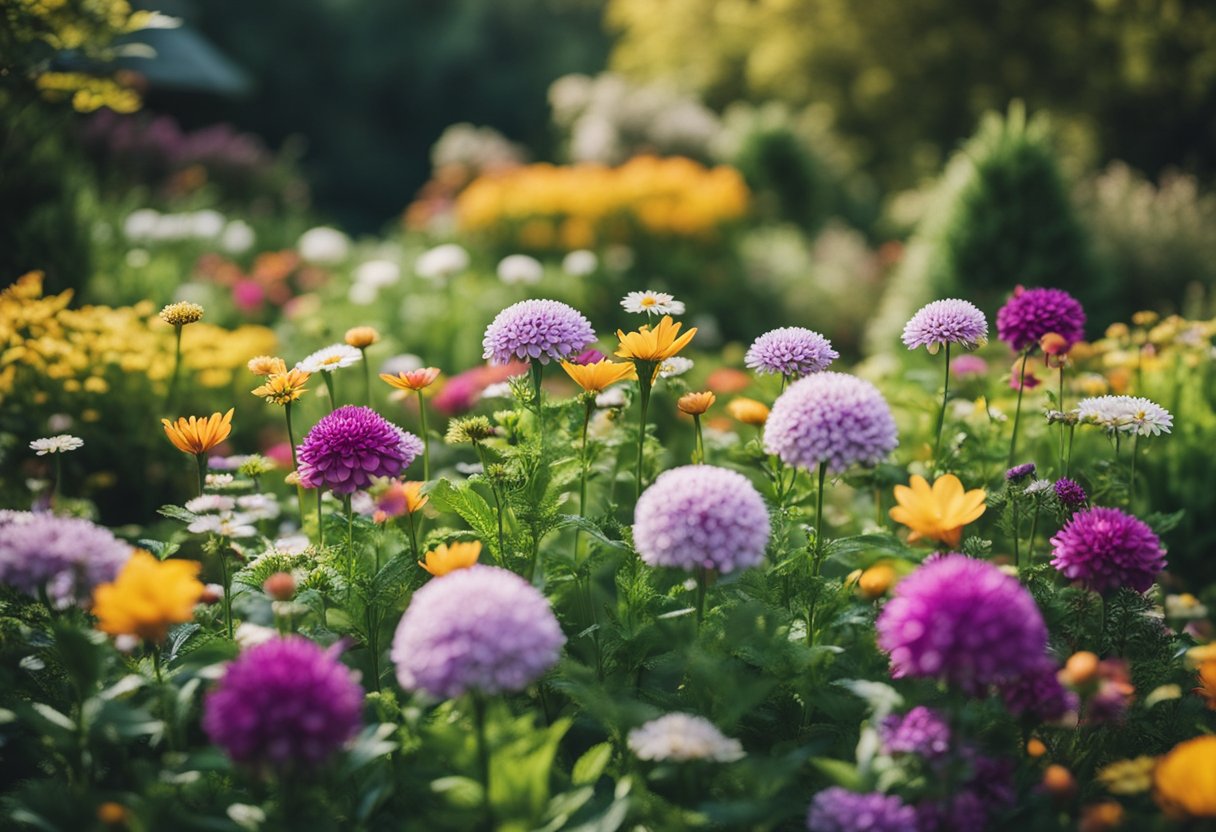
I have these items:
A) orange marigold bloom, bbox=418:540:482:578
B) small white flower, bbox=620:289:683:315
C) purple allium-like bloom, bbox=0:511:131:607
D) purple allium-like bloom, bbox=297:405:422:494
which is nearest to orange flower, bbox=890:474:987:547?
small white flower, bbox=620:289:683:315

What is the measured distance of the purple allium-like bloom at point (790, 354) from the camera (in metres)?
1.82

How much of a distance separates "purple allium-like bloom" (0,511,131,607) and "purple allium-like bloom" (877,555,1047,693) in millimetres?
1223

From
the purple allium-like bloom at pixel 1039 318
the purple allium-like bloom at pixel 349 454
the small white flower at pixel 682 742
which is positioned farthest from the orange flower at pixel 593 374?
the purple allium-like bloom at pixel 1039 318

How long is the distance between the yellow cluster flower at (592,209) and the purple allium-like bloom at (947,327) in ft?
16.4

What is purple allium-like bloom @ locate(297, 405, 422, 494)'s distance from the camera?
175 cm

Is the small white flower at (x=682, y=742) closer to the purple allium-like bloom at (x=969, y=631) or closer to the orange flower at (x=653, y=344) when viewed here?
the purple allium-like bloom at (x=969, y=631)

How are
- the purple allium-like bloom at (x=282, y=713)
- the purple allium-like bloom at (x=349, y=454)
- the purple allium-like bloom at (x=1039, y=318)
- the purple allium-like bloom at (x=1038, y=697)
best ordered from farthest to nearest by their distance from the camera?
the purple allium-like bloom at (x=1039, y=318) < the purple allium-like bloom at (x=349, y=454) < the purple allium-like bloom at (x=1038, y=697) < the purple allium-like bloom at (x=282, y=713)

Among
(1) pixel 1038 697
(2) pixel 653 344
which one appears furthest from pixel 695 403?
(1) pixel 1038 697

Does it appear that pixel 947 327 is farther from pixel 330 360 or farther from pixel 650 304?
pixel 330 360

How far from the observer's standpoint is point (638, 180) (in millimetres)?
7121

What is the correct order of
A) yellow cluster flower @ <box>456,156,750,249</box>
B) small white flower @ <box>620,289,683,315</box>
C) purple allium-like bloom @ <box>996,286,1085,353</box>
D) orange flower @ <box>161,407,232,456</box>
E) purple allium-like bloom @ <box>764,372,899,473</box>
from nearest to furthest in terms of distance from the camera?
purple allium-like bloom @ <box>764,372,899,473</box>
orange flower @ <box>161,407,232,456</box>
small white flower @ <box>620,289,683,315</box>
purple allium-like bloom @ <box>996,286,1085,353</box>
yellow cluster flower @ <box>456,156,750,249</box>

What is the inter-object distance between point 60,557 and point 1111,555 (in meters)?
1.72

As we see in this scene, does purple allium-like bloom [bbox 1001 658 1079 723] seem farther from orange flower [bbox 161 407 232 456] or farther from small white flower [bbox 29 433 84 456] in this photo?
small white flower [bbox 29 433 84 456]

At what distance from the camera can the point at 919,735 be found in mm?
1348
